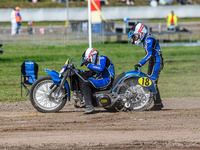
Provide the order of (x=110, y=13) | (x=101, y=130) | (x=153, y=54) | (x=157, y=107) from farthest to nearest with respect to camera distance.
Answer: (x=110, y=13), (x=157, y=107), (x=153, y=54), (x=101, y=130)

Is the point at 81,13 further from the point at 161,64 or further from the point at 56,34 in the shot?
the point at 161,64

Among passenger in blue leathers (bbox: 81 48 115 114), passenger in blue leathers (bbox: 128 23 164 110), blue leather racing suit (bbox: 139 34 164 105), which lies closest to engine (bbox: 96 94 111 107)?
passenger in blue leathers (bbox: 81 48 115 114)

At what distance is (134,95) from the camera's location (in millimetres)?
9672

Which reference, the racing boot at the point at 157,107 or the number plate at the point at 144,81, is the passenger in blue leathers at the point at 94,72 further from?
the racing boot at the point at 157,107

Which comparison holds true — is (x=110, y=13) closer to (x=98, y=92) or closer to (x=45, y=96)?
(x=98, y=92)

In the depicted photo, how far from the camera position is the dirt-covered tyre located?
371 inches

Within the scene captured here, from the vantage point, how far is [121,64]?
1914 cm

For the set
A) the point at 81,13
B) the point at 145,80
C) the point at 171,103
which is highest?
the point at 81,13

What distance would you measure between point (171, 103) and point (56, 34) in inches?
652

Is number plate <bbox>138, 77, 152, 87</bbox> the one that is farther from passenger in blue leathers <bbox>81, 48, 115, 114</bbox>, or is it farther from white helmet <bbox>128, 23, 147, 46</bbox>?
white helmet <bbox>128, 23, 147, 46</bbox>

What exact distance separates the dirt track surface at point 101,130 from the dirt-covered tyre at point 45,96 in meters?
0.20

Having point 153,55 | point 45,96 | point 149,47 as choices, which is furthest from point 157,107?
point 45,96

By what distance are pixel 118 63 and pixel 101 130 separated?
458 inches

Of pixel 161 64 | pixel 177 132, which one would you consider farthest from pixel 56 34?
pixel 177 132
